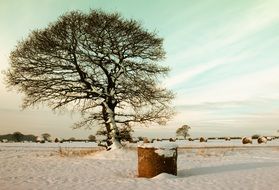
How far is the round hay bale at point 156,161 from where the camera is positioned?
14.9 metres

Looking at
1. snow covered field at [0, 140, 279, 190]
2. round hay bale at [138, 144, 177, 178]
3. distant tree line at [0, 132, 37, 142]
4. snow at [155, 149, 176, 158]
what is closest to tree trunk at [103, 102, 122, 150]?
snow covered field at [0, 140, 279, 190]

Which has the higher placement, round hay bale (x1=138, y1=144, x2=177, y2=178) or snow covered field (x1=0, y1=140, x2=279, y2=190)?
round hay bale (x1=138, y1=144, x2=177, y2=178)

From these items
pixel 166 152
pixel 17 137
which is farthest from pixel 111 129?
pixel 17 137

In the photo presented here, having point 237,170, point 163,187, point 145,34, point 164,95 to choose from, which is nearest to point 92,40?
point 145,34

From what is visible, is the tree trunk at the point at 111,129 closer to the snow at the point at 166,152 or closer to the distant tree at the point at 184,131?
the snow at the point at 166,152

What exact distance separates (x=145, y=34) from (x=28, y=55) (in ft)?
26.7

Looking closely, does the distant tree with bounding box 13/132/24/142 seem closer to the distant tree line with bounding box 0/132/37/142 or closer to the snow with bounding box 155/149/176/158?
the distant tree line with bounding box 0/132/37/142

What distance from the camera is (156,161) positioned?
49.2ft

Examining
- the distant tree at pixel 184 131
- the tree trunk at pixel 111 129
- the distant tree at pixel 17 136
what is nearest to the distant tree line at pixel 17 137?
the distant tree at pixel 17 136

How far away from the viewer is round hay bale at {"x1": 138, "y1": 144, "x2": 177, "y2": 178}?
1493 centimetres

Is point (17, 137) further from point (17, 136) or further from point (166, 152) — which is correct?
point (166, 152)

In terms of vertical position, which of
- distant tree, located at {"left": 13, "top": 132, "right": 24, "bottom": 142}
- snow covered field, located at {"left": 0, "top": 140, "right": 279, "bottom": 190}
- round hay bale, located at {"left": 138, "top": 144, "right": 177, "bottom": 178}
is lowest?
snow covered field, located at {"left": 0, "top": 140, "right": 279, "bottom": 190}

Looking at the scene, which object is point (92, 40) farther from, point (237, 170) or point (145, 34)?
point (237, 170)

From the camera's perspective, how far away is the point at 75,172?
16078 mm
